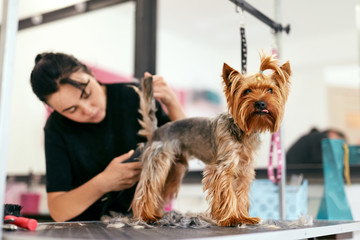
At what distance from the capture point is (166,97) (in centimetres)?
151

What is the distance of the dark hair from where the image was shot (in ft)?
4.55

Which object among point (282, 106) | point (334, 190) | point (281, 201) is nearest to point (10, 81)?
point (282, 106)

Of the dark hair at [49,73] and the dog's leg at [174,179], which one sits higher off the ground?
the dark hair at [49,73]

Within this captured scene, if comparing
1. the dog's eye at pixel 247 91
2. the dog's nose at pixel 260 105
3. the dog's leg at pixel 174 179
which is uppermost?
the dog's eye at pixel 247 91

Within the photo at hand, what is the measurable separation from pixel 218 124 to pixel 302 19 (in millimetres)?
2263

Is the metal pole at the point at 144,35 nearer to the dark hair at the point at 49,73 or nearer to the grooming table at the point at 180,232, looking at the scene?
the dark hair at the point at 49,73

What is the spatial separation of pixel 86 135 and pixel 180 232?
0.85m

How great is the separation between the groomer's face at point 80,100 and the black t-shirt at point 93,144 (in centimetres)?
7

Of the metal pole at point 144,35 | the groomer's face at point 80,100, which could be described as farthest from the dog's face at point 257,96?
the metal pole at point 144,35

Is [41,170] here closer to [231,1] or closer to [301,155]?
[301,155]

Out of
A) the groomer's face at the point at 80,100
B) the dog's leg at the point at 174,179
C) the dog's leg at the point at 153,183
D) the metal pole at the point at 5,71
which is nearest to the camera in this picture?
the metal pole at the point at 5,71

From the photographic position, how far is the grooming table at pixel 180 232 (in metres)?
0.76

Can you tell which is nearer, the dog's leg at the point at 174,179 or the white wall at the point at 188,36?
the dog's leg at the point at 174,179

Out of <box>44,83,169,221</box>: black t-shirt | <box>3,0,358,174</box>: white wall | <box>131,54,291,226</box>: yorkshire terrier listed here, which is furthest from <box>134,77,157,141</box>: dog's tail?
<box>3,0,358,174</box>: white wall
